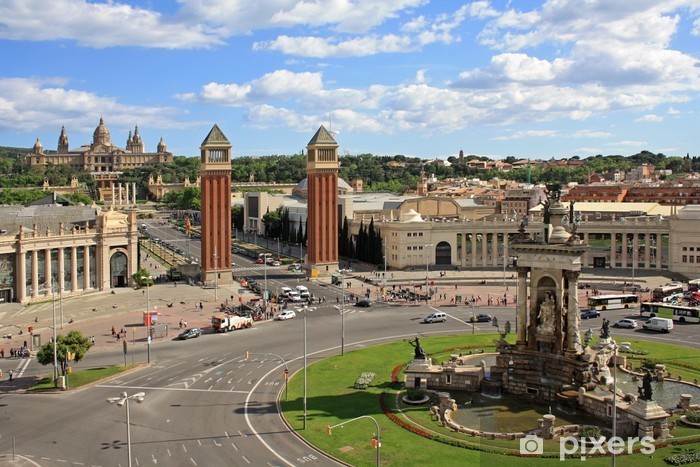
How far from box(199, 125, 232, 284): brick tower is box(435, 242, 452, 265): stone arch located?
1528 inches

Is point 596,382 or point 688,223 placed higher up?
point 688,223

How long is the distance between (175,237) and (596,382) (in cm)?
15216

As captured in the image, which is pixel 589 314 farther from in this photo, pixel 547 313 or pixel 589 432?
pixel 589 432

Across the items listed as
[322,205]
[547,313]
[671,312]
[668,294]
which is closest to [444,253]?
[322,205]

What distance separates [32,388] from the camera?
54.5 m

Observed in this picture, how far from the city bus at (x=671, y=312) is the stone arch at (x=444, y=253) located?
47.7 meters

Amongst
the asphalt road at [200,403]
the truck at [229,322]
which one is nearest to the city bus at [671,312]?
the asphalt road at [200,403]

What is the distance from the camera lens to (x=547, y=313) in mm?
52469

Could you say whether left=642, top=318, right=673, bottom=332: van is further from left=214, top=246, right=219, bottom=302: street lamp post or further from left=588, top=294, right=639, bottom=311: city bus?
left=214, top=246, right=219, bottom=302: street lamp post

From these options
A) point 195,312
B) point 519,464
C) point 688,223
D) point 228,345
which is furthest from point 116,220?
point 688,223

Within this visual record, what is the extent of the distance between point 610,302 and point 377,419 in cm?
5456

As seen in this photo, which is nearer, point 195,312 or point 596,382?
point 596,382

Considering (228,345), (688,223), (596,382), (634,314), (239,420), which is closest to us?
(239,420)

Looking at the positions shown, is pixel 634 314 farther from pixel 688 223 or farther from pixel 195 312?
pixel 195 312
